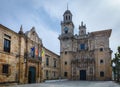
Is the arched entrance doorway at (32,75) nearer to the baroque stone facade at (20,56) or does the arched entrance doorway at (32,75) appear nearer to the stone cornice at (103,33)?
the baroque stone facade at (20,56)

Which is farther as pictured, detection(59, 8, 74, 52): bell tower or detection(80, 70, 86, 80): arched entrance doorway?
A: detection(59, 8, 74, 52): bell tower

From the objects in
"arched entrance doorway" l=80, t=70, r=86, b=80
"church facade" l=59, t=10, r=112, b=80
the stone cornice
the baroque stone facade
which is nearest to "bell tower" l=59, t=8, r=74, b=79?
"church facade" l=59, t=10, r=112, b=80

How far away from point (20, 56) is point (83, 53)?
2129 centimetres

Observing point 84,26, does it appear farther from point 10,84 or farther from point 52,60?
point 10,84

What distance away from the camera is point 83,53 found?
39.8 metres

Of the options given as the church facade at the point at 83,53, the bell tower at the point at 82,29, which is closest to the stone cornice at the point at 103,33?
the church facade at the point at 83,53

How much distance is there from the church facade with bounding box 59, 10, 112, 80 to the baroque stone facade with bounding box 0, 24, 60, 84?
12162mm

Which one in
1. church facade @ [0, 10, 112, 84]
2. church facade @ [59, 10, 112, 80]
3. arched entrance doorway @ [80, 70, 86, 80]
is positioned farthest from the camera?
arched entrance doorway @ [80, 70, 86, 80]

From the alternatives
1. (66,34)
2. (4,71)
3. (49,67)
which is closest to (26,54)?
(4,71)

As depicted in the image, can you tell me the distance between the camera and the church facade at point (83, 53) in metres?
36.6

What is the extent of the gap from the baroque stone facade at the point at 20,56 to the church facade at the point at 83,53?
1216 cm

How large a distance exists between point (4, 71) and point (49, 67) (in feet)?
50.5

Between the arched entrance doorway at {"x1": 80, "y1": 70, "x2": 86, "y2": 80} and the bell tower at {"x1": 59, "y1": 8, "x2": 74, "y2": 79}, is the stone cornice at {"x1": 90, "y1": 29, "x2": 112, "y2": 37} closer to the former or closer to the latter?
the bell tower at {"x1": 59, "y1": 8, "x2": 74, "y2": 79}

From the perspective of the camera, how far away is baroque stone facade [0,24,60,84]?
19312mm
